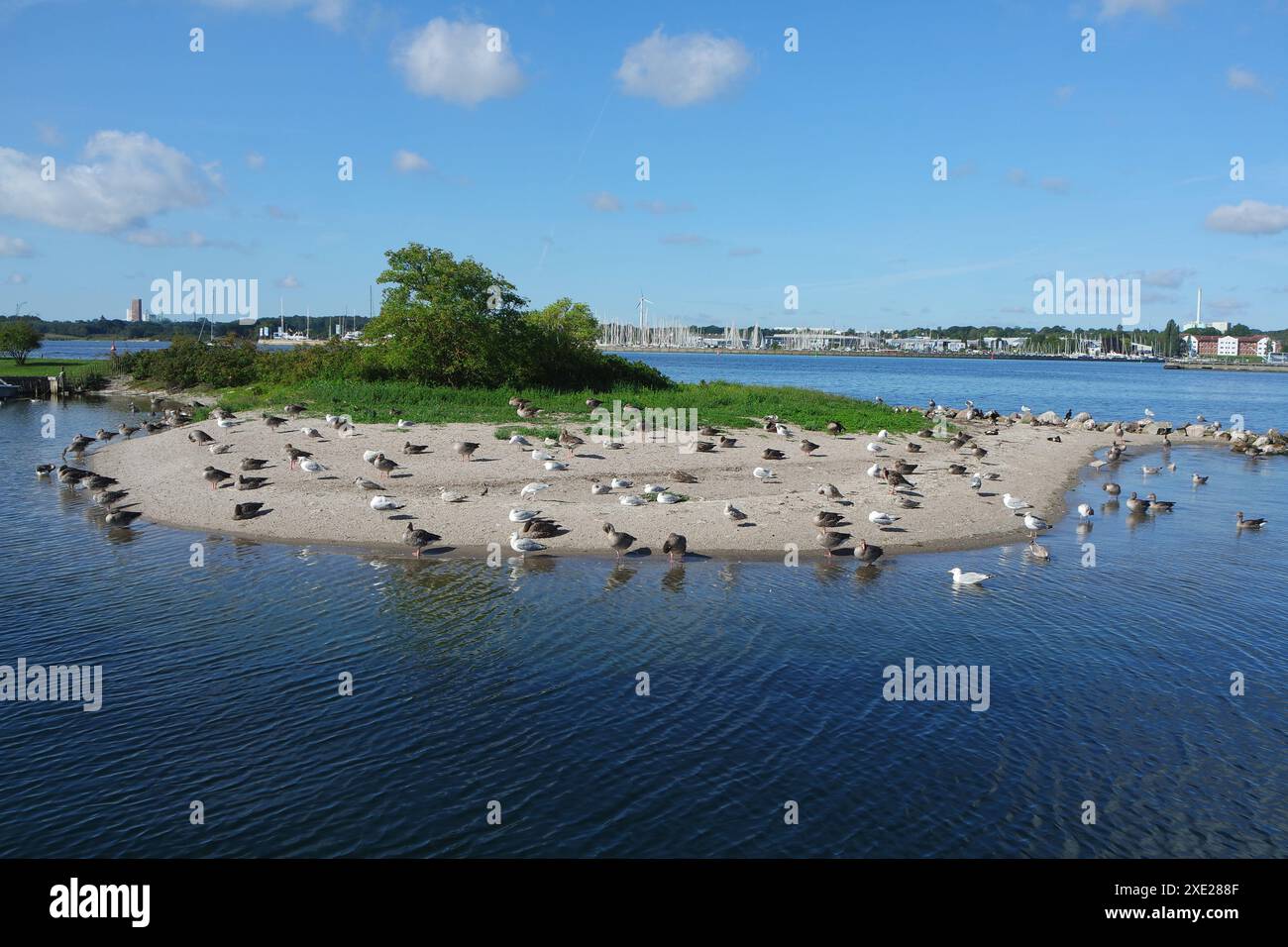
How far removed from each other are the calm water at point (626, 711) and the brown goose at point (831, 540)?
978 mm

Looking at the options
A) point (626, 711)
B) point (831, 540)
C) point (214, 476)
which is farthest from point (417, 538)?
point (831, 540)

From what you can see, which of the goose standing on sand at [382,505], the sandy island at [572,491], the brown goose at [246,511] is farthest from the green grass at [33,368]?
the goose standing on sand at [382,505]

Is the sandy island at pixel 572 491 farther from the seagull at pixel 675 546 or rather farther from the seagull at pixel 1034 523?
the seagull at pixel 675 546

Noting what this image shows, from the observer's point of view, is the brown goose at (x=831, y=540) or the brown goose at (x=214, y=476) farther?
the brown goose at (x=214, y=476)

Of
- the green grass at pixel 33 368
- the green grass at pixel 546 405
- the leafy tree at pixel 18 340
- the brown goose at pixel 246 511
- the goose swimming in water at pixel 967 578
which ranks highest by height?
the leafy tree at pixel 18 340

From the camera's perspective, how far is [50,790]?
1055 cm

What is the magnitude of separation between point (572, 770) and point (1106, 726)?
8.05 meters

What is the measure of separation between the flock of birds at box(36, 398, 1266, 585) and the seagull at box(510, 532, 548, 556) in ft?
0.08

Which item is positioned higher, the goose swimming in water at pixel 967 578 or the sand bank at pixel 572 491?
the sand bank at pixel 572 491

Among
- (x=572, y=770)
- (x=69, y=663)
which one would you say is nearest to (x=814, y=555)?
Answer: (x=572, y=770)

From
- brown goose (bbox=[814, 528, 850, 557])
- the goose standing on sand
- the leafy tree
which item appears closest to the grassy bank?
the goose standing on sand

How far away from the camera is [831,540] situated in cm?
2270

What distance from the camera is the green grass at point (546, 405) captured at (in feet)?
128
